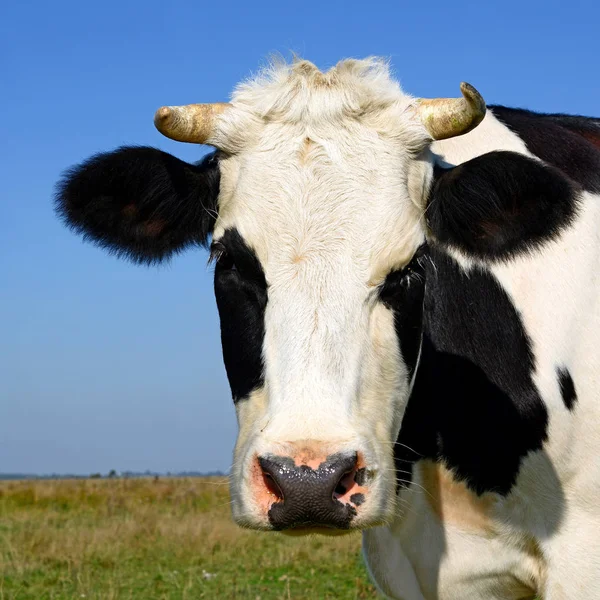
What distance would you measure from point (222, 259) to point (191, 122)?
752mm

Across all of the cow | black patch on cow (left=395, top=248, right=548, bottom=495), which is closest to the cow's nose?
the cow

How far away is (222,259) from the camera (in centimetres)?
440

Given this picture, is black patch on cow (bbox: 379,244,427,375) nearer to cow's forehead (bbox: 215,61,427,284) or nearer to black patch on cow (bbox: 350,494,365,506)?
cow's forehead (bbox: 215,61,427,284)

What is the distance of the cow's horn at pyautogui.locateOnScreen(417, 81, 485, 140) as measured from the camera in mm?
4574

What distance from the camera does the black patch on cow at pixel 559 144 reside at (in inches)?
214

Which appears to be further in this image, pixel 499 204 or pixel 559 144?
Result: pixel 559 144

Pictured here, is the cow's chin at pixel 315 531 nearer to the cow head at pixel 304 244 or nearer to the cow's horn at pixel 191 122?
the cow head at pixel 304 244

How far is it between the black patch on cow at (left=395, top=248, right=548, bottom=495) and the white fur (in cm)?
7

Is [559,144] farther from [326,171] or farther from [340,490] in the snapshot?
[340,490]

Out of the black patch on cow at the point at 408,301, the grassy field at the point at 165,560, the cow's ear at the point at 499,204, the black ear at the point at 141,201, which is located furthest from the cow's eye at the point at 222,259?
the grassy field at the point at 165,560

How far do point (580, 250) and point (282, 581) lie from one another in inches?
232

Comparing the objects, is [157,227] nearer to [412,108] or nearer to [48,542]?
[412,108]

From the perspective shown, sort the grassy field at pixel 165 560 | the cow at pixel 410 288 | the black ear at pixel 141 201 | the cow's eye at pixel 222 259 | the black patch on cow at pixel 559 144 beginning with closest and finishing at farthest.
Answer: the cow at pixel 410 288 < the cow's eye at pixel 222 259 < the black ear at pixel 141 201 < the black patch on cow at pixel 559 144 < the grassy field at pixel 165 560

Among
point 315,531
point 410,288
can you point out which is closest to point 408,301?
point 410,288
